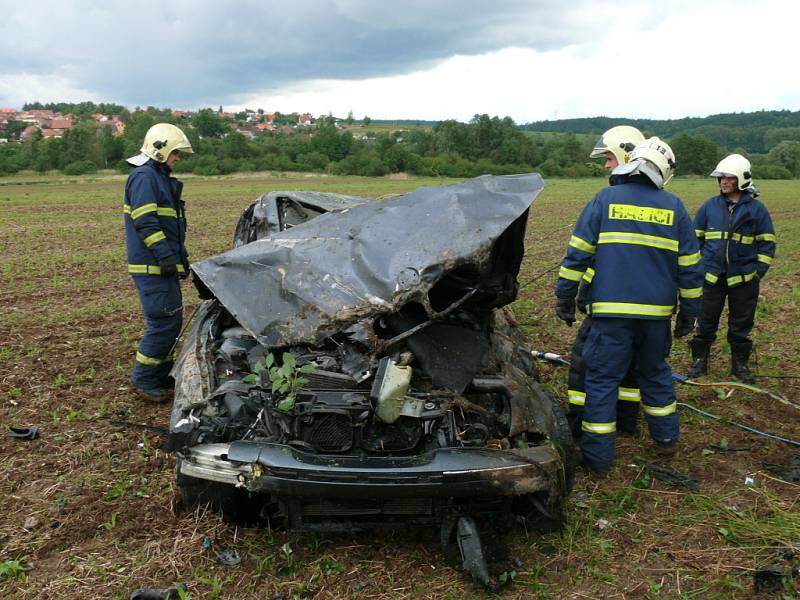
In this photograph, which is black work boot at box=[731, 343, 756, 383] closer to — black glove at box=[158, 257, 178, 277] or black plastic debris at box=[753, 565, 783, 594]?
black plastic debris at box=[753, 565, 783, 594]

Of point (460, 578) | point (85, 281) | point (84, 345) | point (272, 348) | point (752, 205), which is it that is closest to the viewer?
point (460, 578)


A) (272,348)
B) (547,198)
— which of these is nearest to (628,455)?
(272,348)

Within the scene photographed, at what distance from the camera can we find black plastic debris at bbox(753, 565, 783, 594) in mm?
2734

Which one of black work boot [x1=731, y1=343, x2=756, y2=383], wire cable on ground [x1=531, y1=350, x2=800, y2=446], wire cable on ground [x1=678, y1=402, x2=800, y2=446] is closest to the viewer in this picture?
wire cable on ground [x1=678, y1=402, x2=800, y2=446]

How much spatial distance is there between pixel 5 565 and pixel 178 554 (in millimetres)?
765

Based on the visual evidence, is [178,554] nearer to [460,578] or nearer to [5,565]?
[5,565]

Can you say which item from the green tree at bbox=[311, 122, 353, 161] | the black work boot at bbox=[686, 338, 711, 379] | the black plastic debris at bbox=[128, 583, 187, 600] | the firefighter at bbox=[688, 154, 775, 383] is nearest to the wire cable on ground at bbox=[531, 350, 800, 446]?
the black work boot at bbox=[686, 338, 711, 379]

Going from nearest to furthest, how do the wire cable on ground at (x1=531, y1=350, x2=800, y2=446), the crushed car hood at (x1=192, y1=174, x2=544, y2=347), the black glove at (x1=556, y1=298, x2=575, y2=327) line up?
1. the crushed car hood at (x1=192, y1=174, x2=544, y2=347)
2. the black glove at (x1=556, y1=298, x2=575, y2=327)
3. the wire cable on ground at (x1=531, y1=350, x2=800, y2=446)

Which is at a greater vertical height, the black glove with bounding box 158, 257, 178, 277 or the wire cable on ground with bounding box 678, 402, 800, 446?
Answer: the black glove with bounding box 158, 257, 178, 277

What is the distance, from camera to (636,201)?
367 centimetres

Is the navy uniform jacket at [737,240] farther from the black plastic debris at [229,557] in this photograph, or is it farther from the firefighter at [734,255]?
the black plastic debris at [229,557]

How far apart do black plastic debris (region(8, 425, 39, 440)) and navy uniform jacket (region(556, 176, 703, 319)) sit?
3.68m

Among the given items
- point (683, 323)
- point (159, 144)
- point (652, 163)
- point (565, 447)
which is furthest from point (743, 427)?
point (159, 144)

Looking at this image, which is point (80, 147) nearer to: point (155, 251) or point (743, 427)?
point (155, 251)
